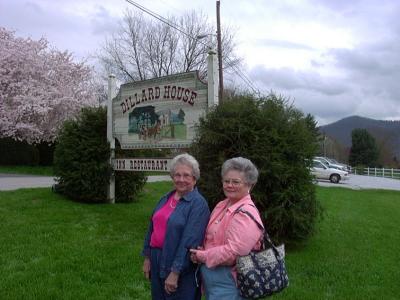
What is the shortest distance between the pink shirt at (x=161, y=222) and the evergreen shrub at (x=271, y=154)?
3664 millimetres

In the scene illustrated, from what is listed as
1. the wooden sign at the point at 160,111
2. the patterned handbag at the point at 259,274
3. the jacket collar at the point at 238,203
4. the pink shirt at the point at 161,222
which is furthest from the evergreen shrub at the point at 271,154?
the patterned handbag at the point at 259,274

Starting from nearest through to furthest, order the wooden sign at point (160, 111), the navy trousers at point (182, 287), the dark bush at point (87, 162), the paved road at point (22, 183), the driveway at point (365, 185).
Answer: the navy trousers at point (182, 287) < the wooden sign at point (160, 111) < the dark bush at point (87, 162) < the paved road at point (22, 183) < the driveway at point (365, 185)

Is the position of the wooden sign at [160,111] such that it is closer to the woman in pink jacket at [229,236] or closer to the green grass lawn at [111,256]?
the green grass lawn at [111,256]

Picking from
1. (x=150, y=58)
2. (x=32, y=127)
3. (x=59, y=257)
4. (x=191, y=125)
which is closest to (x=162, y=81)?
(x=191, y=125)

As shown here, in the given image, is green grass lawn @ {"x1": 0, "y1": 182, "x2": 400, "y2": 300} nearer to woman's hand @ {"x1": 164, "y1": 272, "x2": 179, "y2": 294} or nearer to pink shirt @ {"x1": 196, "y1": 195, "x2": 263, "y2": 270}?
woman's hand @ {"x1": 164, "y1": 272, "x2": 179, "y2": 294}

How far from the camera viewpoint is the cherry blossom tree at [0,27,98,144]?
25.8m

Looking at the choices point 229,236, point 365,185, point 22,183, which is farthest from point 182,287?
point 365,185

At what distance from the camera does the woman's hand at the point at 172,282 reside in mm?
3557

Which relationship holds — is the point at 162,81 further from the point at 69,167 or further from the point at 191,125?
the point at 69,167

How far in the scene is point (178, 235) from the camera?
3.59 m

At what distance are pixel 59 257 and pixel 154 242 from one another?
359 cm

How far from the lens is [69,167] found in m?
11.8

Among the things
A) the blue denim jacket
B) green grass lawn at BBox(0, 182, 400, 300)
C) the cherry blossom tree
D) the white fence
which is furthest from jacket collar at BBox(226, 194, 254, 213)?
the white fence

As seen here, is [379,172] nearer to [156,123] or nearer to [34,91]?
[34,91]
